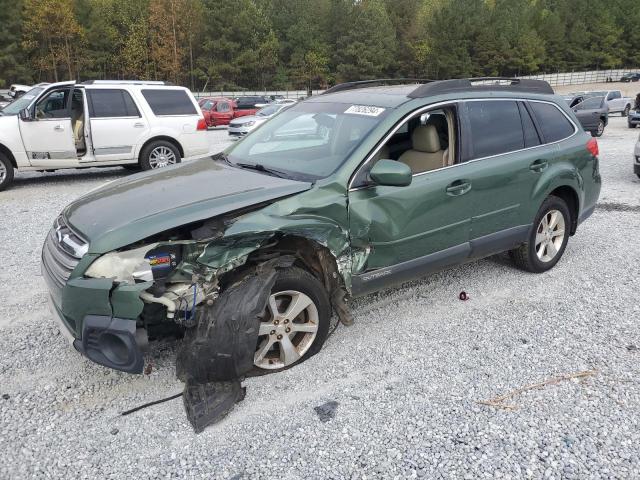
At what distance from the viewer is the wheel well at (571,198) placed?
5.08 m

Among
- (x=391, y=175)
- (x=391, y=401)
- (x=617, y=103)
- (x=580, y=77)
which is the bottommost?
(x=580, y=77)

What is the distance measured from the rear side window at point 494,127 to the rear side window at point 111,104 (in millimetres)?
7693

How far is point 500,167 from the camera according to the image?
4.35 metres

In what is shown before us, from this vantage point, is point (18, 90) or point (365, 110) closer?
point (365, 110)

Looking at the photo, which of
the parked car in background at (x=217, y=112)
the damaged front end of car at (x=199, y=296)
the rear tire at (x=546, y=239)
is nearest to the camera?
the damaged front end of car at (x=199, y=296)

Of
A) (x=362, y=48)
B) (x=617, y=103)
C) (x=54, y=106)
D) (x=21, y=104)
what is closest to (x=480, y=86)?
(x=54, y=106)

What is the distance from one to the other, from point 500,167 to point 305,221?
196 centimetres

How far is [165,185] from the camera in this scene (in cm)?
367

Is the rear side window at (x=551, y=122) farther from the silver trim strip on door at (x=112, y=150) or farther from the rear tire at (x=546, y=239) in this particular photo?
the silver trim strip on door at (x=112, y=150)

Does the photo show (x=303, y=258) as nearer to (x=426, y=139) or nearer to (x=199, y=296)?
(x=199, y=296)

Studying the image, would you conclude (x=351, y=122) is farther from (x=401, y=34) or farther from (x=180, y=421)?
(x=401, y=34)

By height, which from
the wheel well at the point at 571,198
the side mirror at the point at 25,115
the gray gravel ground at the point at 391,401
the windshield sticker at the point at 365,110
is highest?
the windshield sticker at the point at 365,110

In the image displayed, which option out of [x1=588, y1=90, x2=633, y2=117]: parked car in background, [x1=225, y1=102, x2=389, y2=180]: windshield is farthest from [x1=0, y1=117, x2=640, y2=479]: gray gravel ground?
[x1=588, y1=90, x2=633, y2=117]: parked car in background

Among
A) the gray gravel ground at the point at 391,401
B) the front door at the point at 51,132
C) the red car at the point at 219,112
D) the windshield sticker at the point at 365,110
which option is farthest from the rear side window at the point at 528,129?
the red car at the point at 219,112
